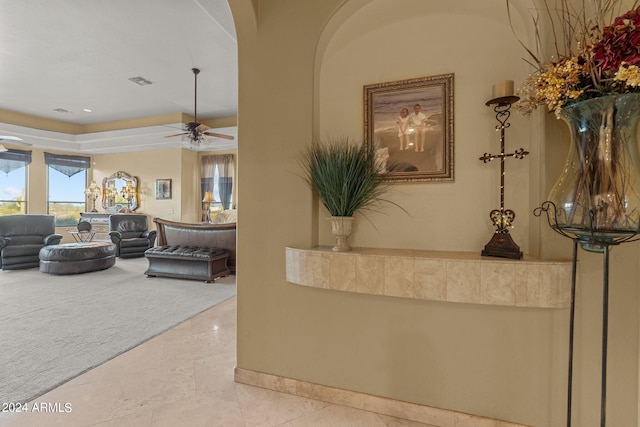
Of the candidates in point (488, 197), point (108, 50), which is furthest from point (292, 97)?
point (108, 50)

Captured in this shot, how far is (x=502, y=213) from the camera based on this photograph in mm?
1668

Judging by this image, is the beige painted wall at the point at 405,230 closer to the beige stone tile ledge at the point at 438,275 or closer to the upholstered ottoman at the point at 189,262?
the beige stone tile ledge at the point at 438,275

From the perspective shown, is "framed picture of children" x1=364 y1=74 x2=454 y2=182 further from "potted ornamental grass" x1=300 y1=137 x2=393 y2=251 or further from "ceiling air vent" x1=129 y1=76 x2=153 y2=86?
"ceiling air vent" x1=129 y1=76 x2=153 y2=86

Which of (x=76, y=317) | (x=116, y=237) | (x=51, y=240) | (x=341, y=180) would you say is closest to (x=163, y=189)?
(x=116, y=237)

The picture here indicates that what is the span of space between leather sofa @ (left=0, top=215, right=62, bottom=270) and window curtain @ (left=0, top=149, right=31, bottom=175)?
9.00ft

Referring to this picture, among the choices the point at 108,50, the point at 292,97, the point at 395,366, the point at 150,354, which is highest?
the point at 108,50

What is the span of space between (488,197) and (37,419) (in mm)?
3006

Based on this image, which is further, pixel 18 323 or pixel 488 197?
pixel 18 323

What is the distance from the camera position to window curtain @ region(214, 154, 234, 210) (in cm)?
835

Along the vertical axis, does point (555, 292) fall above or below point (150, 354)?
above

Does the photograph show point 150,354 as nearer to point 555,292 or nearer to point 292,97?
point 292,97

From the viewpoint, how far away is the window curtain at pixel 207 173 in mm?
8531

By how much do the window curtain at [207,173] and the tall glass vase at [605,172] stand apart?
8.43m

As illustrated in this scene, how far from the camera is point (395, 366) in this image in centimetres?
179
